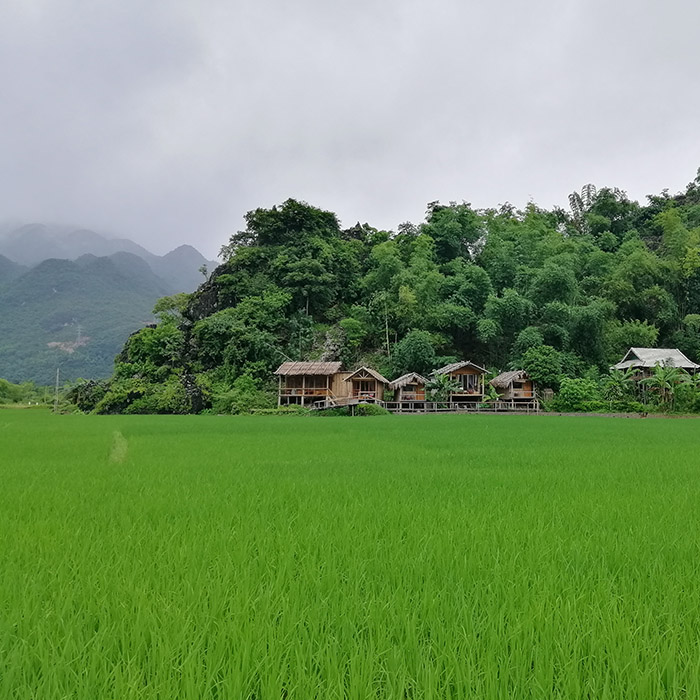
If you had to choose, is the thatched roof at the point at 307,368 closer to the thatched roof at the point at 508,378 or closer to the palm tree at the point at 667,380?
the thatched roof at the point at 508,378

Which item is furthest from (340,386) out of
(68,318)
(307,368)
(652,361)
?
(68,318)

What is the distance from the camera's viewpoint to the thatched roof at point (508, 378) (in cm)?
2911

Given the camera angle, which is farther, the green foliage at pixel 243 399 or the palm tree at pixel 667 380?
the green foliage at pixel 243 399

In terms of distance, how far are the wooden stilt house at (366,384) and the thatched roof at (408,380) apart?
1.86 ft

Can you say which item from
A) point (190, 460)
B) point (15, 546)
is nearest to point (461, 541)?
point (15, 546)

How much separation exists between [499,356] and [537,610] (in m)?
34.0

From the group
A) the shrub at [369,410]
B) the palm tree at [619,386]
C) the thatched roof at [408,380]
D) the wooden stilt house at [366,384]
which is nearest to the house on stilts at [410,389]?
the thatched roof at [408,380]

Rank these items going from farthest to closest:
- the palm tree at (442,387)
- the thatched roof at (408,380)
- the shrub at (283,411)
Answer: the thatched roof at (408,380)
the palm tree at (442,387)
the shrub at (283,411)

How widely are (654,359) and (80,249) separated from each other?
189 meters

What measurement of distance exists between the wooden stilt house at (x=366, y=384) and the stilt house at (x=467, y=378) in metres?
3.56

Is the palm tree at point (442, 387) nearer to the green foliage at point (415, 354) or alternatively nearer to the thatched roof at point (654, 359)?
the green foliage at point (415, 354)

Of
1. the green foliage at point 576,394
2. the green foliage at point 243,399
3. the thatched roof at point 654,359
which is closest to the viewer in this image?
the green foliage at point 576,394

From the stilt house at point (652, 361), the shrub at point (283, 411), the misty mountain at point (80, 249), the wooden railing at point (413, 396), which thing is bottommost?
the shrub at point (283, 411)

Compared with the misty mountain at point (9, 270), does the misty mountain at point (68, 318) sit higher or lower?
lower
